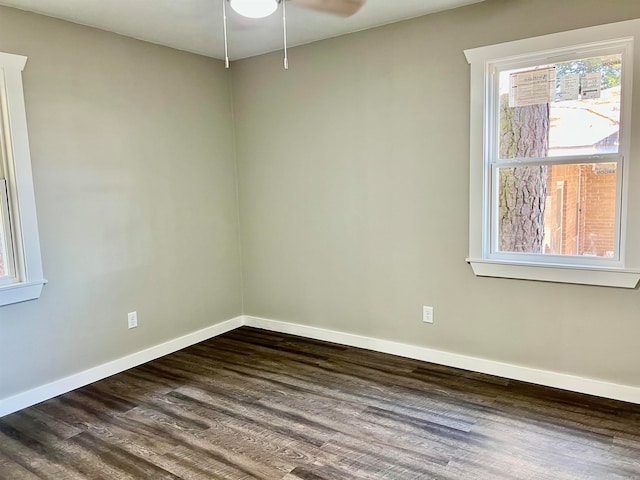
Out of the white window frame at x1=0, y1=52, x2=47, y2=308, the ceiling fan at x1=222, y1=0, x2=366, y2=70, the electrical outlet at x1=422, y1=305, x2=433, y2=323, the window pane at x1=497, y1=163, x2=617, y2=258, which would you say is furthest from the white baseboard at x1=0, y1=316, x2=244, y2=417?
the window pane at x1=497, y1=163, x2=617, y2=258

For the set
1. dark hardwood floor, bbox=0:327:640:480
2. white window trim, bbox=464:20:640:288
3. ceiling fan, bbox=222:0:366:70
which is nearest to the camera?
dark hardwood floor, bbox=0:327:640:480

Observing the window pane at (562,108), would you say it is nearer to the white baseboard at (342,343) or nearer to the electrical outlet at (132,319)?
the white baseboard at (342,343)

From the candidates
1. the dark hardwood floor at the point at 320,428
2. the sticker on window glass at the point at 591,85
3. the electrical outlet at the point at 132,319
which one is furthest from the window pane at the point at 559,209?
the electrical outlet at the point at 132,319

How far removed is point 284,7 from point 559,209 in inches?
83.1

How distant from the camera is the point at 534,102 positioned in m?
2.83

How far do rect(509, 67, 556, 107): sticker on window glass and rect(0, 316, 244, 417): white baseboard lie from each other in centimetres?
301

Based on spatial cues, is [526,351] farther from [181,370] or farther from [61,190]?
[61,190]

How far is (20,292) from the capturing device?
2754mm

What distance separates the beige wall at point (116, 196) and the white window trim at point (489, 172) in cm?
220

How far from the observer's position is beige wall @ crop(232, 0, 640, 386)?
2.78 m

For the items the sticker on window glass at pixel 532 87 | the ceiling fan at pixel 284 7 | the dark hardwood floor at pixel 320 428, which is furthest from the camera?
the sticker on window glass at pixel 532 87

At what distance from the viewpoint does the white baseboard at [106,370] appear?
2.79 m

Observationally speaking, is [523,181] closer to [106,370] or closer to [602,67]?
[602,67]

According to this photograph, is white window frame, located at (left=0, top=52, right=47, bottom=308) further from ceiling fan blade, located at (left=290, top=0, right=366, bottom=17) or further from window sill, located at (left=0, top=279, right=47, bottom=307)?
ceiling fan blade, located at (left=290, top=0, right=366, bottom=17)
